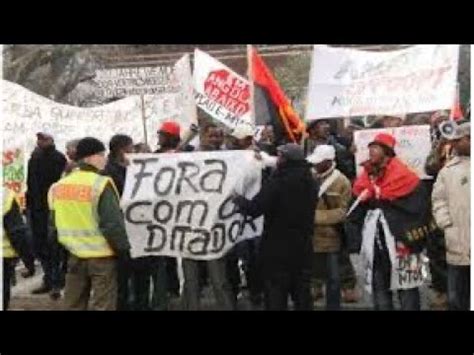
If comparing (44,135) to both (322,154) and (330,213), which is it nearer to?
(322,154)

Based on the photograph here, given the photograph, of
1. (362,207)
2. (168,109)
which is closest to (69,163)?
(168,109)

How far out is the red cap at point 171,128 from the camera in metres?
9.41

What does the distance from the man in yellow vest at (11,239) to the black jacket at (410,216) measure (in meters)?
2.74

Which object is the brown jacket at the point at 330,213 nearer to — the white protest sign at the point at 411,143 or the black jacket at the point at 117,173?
the white protest sign at the point at 411,143

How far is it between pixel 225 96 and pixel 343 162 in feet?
3.87

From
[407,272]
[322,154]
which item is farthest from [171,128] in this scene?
[407,272]

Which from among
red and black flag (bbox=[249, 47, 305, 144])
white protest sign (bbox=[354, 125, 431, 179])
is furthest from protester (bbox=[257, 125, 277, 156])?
white protest sign (bbox=[354, 125, 431, 179])

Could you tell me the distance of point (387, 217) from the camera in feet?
29.9

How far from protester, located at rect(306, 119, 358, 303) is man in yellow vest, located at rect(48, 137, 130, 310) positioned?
1786 mm

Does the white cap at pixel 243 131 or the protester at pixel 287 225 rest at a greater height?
the white cap at pixel 243 131

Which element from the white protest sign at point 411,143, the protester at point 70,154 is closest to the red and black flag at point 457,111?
the white protest sign at point 411,143

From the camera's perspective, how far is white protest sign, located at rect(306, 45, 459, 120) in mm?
9188

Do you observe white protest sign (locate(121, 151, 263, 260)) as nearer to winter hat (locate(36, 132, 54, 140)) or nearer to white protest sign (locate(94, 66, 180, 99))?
white protest sign (locate(94, 66, 180, 99))
